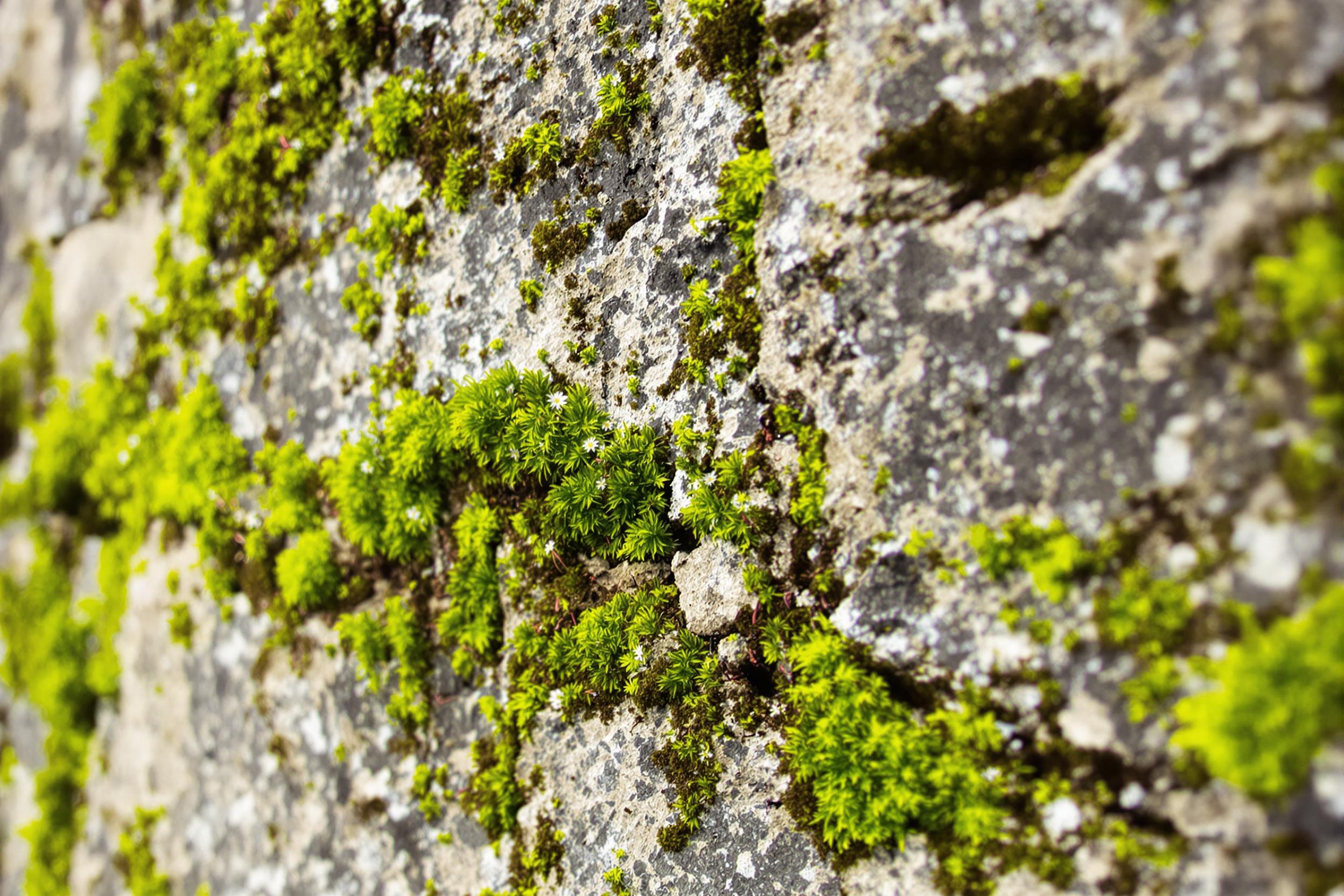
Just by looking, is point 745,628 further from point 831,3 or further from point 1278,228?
point 831,3

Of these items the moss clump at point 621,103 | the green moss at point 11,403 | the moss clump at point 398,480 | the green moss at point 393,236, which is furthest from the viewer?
the green moss at point 11,403

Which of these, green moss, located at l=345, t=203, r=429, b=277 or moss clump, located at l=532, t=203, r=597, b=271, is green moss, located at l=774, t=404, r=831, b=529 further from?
green moss, located at l=345, t=203, r=429, b=277

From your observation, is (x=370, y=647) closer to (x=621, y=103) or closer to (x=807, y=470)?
(x=807, y=470)

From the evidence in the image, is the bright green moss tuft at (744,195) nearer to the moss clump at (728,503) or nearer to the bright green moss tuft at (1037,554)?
the moss clump at (728,503)

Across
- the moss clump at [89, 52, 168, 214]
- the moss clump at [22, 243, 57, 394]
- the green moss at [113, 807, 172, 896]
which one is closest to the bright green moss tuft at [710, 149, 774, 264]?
the moss clump at [89, 52, 168, 214]

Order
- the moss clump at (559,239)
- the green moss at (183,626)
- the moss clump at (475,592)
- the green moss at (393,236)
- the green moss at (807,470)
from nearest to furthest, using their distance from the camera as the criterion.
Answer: the green moss at (807,470), the moss clump at (559,239), the moss clump at (475,592), the green moss at (393,236), the green moss at (183,626)

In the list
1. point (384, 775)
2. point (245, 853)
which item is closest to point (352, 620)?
point (384, 775)

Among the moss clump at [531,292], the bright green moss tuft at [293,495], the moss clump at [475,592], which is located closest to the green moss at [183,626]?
the bright green moss tuft at [293,495]
